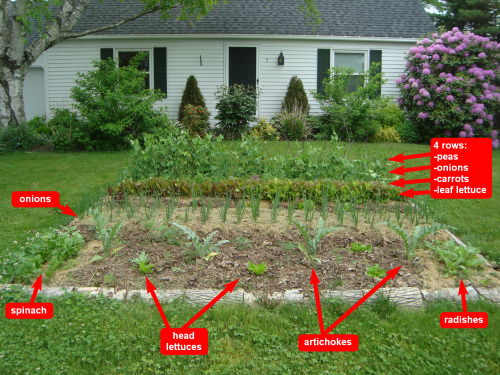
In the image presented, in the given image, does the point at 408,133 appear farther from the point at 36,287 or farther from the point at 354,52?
the point at 36,287

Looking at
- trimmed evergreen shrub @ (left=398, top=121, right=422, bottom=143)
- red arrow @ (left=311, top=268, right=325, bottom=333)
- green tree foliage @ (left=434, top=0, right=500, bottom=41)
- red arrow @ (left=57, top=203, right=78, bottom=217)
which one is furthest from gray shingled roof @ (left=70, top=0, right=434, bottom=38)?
red arrow @ (left=311, top=268, right=325, bottom=333)

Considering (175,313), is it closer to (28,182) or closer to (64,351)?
(64,351)

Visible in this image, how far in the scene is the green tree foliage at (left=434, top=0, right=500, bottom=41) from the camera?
18.7 metres

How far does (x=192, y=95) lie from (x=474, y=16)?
1274cm

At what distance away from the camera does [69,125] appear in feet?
35.9

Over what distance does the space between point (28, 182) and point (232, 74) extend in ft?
25.9

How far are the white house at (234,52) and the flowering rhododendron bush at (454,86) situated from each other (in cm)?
119

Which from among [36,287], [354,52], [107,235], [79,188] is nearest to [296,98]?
[354,52]

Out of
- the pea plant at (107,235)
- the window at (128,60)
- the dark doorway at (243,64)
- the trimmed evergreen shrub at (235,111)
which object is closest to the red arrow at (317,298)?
the pea plant at (107,235)

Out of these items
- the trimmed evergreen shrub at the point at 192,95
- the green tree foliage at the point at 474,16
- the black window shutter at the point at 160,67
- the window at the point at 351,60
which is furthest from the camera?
the green tree foliage at the point at 474,16

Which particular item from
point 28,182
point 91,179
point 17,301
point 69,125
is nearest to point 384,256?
point 17,301

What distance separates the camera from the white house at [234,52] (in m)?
13.5

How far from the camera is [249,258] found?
3752 mm

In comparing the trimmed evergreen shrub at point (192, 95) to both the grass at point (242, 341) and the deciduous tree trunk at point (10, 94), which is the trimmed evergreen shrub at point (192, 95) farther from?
the grass at point (242, 341)
